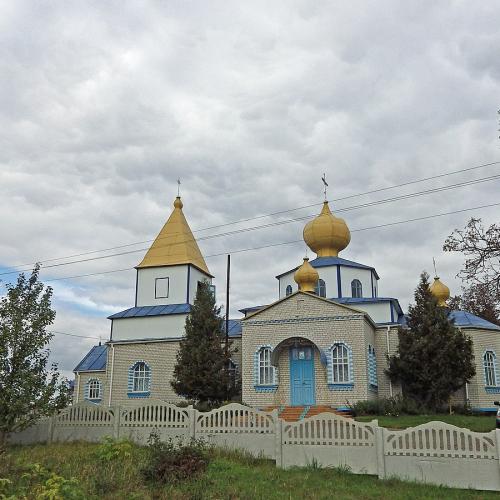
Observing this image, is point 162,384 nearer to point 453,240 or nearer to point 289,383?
point 289,383

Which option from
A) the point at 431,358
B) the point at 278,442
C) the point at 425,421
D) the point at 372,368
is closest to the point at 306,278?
the point at 372,368

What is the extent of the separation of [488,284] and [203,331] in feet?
34.0

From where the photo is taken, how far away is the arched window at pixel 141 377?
23453 millimetres

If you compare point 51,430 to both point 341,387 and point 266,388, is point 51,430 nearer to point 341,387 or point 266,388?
point 266,388

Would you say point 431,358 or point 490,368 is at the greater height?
point 431,358

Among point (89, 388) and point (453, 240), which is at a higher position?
point (453, 240)

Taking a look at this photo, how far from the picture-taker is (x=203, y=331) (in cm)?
2130

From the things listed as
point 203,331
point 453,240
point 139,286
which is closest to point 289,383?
point 203,331

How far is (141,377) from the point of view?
23641mm

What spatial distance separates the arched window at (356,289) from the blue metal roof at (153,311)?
7298 millimetres

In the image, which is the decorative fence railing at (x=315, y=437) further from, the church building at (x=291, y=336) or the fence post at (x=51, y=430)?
the church building at (x=291, y=336)

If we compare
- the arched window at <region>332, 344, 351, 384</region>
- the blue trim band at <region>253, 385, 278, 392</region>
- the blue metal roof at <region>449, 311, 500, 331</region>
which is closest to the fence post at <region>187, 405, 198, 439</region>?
the blue trim band at <region>253, 385, 278, 392</region>

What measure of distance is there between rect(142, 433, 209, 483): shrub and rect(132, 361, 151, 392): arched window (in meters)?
13.8

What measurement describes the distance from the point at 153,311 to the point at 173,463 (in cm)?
1576
